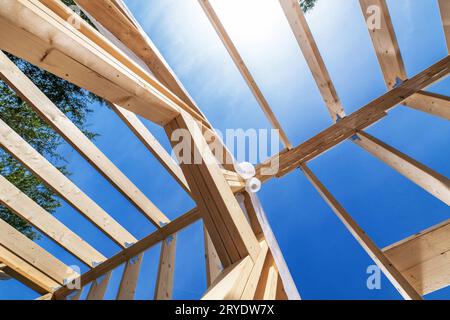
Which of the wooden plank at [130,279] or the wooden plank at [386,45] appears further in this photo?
the wooden plank at [130,279]

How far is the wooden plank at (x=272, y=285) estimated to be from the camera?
61.4 inches

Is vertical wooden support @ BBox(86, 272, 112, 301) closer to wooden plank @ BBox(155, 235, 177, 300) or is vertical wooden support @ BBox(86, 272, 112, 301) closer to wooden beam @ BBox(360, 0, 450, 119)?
wooden plank @ BBox(155, 235, 177, 300)

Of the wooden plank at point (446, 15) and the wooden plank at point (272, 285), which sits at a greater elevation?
the wooden plank at point (446, 15)

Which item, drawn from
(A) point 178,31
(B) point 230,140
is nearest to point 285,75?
(B) point 230,140

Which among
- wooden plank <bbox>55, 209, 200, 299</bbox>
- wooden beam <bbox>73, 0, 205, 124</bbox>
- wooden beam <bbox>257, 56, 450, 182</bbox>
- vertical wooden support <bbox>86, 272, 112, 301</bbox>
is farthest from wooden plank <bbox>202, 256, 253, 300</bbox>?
vertical wooden support <bbox>86, 272, 112, 301</bbox>

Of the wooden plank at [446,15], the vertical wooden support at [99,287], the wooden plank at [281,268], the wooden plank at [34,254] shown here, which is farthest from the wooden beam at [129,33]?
the wooden plank at [34,254]

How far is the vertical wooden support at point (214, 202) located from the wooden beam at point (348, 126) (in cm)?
152

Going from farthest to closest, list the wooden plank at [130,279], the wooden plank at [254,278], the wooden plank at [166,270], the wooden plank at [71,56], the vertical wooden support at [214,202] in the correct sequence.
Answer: the wooden plank at [130,279] < the wooden plank at [166,270] < the vertical wooden support at [214,202] < the wooden plank at [254,278] < the wooden plank at [71,56]

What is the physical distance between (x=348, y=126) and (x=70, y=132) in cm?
256

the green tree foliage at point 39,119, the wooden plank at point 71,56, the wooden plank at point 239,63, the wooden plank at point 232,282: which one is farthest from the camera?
the green tree foliage at point 39,119

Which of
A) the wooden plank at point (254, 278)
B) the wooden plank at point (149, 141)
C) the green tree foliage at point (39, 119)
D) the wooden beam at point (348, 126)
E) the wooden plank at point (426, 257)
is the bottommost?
the wooden plank at point (426, 257)

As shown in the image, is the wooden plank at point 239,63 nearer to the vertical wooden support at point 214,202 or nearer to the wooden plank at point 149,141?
the wooden plank at point 149,141
